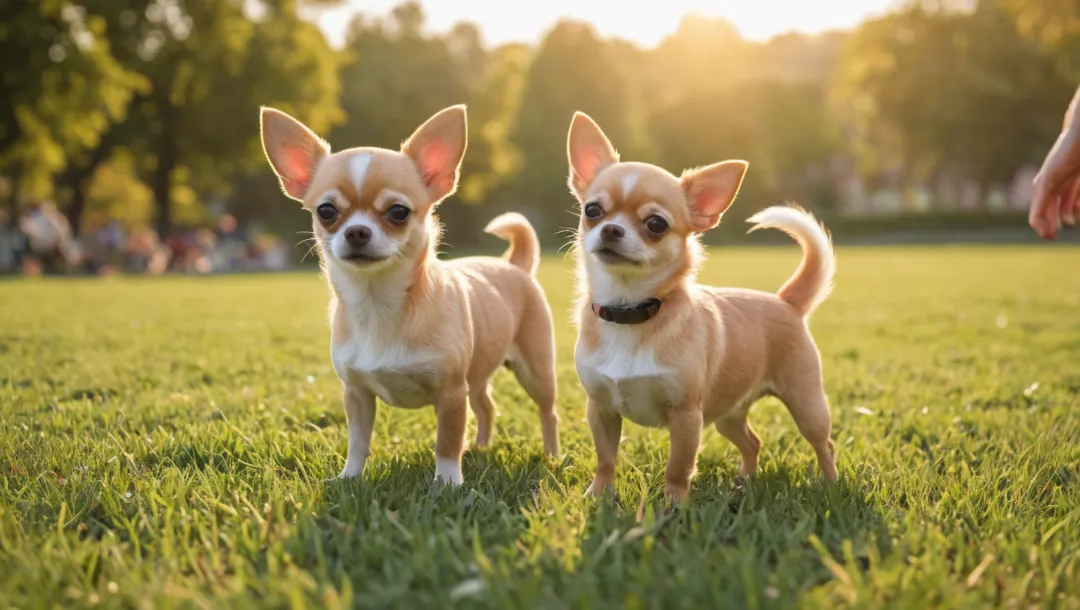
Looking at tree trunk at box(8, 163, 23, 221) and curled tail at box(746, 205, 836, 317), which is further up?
curled tail at box(746, 205, 836, 317)

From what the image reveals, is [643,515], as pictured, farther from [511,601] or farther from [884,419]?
[884,419]

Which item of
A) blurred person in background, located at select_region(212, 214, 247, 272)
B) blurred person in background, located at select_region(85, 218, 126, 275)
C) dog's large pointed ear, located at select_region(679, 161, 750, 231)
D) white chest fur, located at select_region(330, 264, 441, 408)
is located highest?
dog's large pointed ear, located at select_region(679, 161, 750, 231)

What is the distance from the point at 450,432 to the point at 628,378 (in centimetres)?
81

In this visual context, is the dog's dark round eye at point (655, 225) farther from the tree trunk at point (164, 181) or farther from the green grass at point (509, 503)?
the tree trunk at point (164, 181)

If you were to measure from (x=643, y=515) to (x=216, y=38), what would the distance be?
25767 mm

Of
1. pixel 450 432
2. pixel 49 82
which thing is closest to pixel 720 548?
pixel 450 432

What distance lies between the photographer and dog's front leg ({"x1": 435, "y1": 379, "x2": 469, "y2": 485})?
3457 mm

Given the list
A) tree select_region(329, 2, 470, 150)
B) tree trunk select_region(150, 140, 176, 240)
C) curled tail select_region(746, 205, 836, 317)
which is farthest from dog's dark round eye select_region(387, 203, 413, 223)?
tree select_region(329, 2, 470, 150)

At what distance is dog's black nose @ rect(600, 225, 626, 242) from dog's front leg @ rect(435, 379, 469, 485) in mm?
922

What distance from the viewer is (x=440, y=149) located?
12.0ft

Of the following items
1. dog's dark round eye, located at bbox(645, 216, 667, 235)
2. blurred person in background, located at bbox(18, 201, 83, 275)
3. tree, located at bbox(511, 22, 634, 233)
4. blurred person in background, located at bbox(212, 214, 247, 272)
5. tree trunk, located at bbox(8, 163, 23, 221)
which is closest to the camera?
dog's dark round eye, located at bbox(645, 216, 667, 235)

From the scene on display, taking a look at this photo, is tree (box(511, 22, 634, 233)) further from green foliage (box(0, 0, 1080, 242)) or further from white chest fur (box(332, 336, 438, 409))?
white chest fur (box(332, 336, 438, 409))

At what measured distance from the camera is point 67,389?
5246 millimetres

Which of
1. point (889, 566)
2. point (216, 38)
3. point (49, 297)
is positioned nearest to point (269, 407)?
point (889, 566)
